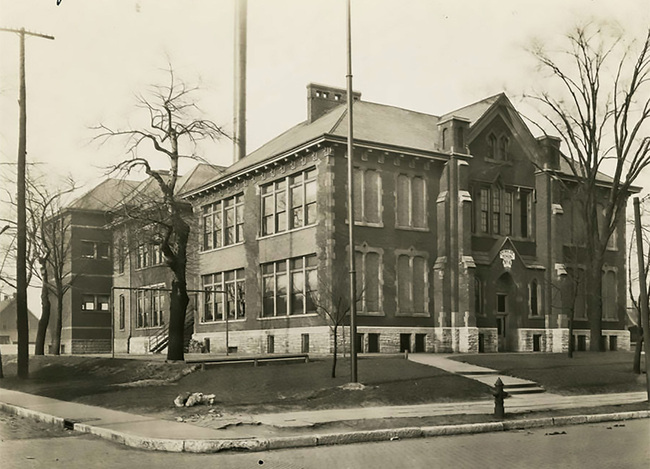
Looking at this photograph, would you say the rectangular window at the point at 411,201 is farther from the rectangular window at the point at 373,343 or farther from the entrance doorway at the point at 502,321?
the entrance doorway at the point at 502,321

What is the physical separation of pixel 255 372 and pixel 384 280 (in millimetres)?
11313

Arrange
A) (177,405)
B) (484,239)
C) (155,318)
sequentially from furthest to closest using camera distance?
(155,318)
(484,239)
(177,405)

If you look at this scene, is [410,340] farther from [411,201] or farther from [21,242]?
[21,242]

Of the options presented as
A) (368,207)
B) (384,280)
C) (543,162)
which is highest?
(543,162)

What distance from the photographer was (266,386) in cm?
2233

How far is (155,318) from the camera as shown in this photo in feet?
165

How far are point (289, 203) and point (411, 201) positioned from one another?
18.4ft

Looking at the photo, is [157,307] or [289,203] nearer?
[289,203]

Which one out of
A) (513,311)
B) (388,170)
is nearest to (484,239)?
(513,311)

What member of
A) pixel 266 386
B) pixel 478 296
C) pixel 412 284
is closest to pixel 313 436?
pixel 266 386

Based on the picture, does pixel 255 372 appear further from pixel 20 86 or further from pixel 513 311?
pixel 513 311

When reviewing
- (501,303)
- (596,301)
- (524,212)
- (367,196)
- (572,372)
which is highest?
(367,196)

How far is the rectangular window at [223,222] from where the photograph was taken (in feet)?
134

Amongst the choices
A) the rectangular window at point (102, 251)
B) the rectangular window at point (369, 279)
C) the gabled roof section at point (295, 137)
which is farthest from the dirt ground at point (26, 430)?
the rectangular window at point (102, 251)
